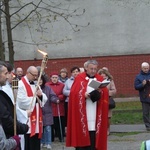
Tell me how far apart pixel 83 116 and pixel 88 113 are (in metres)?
0.11

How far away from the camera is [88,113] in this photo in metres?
10.2

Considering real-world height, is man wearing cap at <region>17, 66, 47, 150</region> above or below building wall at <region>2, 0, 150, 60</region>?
below

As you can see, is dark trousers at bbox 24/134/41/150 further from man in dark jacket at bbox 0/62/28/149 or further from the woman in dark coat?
man in dark jacket at bbox 0/62/28/149

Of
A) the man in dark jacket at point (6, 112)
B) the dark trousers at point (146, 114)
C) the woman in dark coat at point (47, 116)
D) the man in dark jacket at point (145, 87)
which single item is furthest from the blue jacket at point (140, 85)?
the man in dark jacket at point (6, 112)

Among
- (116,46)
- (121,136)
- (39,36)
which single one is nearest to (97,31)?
(116,46)

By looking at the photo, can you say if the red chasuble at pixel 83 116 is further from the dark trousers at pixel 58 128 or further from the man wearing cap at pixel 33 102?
the dark trousers at pixel 58 128

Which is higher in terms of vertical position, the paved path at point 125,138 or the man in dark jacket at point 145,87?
the man in dark jacket at point 145,87

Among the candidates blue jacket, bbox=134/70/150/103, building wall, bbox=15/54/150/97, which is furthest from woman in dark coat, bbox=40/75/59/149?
building wall, bbox=15/54/150/97

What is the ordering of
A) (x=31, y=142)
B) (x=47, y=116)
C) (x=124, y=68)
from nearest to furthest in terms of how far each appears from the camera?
(x=31, y=142) → (x=47, y=116) → (x=124, y=68)

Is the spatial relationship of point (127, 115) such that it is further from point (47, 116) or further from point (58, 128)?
point (47, 116)

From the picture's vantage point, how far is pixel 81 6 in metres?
26.9

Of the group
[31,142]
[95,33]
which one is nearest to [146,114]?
[31,142]

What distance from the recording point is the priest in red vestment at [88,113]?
33.3ft

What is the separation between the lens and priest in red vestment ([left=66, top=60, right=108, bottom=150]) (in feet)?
33.3
